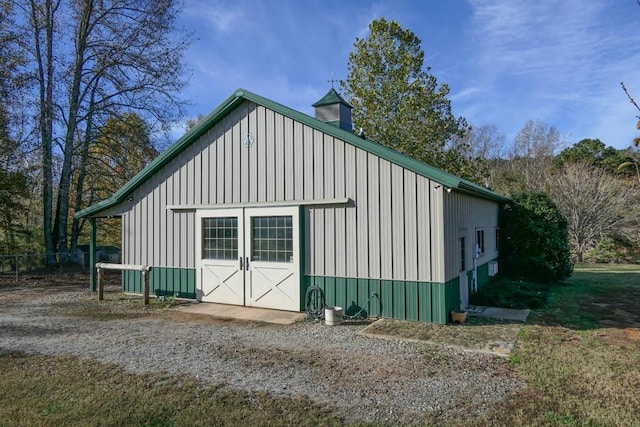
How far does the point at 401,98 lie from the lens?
877 inches

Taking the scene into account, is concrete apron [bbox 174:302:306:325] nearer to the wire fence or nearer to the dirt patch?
the dirt patch

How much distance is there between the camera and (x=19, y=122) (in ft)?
53.3

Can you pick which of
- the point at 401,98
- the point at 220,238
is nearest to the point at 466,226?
the point at 220,238

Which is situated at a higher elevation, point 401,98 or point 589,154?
point 401,98

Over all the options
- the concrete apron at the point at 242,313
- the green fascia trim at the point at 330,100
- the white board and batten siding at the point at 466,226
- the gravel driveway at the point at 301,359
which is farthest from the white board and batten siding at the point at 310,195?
the green fascia trim at the point at 330,100

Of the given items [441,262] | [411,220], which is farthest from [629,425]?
[411,220]

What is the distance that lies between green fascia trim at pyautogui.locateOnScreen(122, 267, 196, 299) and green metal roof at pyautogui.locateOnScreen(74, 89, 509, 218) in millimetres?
2177

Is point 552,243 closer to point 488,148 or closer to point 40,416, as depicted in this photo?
point 40,416

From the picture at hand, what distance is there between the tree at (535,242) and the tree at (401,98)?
28.8 feet

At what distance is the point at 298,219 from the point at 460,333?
146 inches

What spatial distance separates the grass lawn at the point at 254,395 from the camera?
13.0 feet

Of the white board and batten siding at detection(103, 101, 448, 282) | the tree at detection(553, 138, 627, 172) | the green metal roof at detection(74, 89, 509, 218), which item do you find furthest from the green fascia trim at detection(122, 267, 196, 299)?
the tree at detection(553, 138, 627, 172)

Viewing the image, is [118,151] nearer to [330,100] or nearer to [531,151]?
[330,100]

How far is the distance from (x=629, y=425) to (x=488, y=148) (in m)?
35.5
